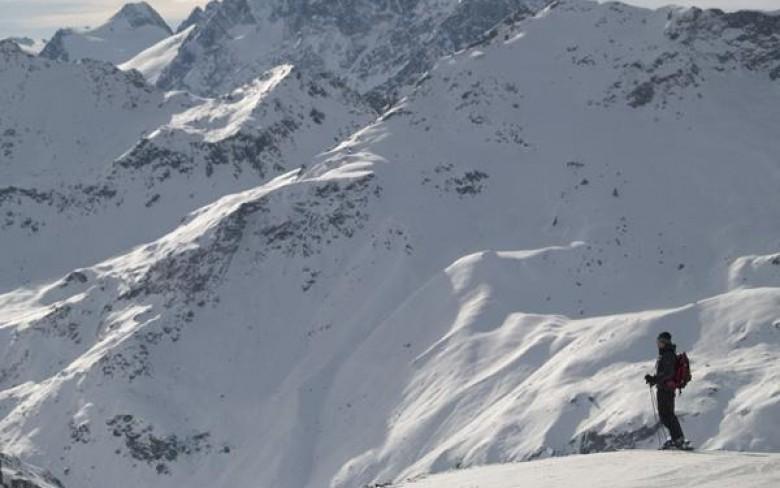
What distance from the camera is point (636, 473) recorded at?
30.0 meters

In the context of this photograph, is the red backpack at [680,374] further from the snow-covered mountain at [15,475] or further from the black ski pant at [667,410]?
the snow-covered mountain at [15,475]

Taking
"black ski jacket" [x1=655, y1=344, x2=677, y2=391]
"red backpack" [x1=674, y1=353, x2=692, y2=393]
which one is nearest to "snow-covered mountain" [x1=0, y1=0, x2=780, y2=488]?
"red backpack" [x1=674, y1=353, x2=692, y2=393]

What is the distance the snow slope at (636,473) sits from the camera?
94.3 feet

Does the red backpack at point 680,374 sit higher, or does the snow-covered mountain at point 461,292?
the red backpack at point 680,374

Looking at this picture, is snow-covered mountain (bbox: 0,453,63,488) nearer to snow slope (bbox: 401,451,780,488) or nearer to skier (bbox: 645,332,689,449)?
snow slope (bbox: 401,451,780,488)

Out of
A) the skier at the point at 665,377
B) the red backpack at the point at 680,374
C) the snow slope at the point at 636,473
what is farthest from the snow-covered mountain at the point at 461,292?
the snow slope at the point at 636,473

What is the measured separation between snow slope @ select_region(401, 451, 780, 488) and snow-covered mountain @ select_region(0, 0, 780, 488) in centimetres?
7196

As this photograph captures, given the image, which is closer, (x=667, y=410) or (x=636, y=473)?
(x=636, y=473)

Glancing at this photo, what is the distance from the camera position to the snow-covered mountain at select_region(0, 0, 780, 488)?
122 m

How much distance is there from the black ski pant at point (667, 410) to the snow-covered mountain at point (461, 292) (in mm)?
70722

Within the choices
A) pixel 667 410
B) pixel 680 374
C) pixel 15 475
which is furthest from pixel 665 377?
pixel 15 475

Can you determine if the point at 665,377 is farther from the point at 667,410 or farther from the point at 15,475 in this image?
the point at 15,475

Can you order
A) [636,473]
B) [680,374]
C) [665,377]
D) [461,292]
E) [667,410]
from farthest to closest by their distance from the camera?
[461,292], [667,410], [680,374], [665,377], [636,473]

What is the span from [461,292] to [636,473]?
116363 millimetres
